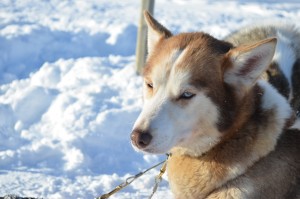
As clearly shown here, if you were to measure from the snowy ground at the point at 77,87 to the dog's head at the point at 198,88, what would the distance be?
6.17 ft

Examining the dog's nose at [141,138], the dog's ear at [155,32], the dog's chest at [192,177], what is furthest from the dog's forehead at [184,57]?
the dog's chest at [192,177]

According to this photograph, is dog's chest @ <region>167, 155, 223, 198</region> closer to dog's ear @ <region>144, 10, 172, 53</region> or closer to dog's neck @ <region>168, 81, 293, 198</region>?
dog's neck @ <region>168, 81, 293, 198</region>

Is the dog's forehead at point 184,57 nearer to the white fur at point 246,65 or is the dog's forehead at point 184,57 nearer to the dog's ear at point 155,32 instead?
the white fur at point 246,65

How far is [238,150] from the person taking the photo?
3.06 meters

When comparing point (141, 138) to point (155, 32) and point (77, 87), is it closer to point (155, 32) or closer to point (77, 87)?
point (155, 32)

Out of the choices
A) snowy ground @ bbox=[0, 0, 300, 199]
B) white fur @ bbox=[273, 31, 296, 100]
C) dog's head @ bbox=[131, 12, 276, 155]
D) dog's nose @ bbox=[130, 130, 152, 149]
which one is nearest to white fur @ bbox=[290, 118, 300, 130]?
dog's head @ bbox=[131, 12, 276, 155]

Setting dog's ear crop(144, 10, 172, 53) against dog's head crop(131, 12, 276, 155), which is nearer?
dog's head crop(131, 12, 276, 155)

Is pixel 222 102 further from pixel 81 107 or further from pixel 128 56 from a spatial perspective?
pixel 128 56

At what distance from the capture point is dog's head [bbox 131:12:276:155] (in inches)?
115

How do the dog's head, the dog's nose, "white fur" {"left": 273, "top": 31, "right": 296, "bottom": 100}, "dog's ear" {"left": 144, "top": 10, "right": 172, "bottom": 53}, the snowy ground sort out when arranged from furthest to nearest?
1. the snowy ground
2. "white fur" {"left": 273, "top": 31, "right": 296, "bottom": 100}
3. "dog's ear" {"left": 144, "top": 10, "right": 172, "bottom": 53}
4. the dog's head
5. the dog's nose

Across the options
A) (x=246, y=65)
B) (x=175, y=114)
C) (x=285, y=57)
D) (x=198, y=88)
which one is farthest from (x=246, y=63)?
(x=285, y=57)

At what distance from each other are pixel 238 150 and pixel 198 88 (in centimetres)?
44

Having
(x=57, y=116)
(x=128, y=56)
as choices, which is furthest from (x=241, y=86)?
(x=128, y=56)

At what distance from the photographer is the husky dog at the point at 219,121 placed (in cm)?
295
